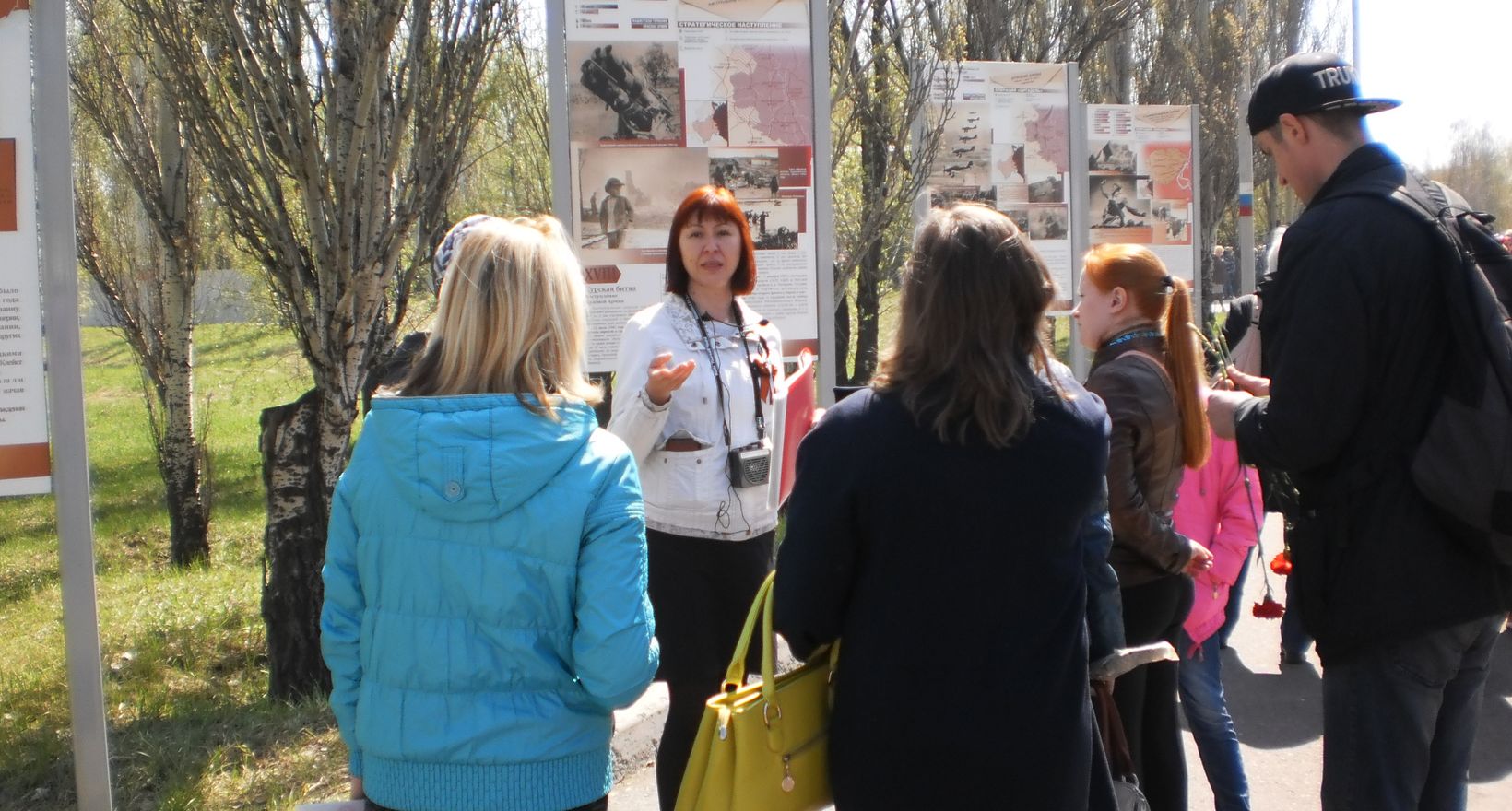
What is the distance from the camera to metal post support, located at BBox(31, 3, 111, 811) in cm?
338

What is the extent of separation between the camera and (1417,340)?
247 centimetres

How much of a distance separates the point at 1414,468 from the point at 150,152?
27.6 ft

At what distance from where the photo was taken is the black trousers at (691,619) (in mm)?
3498

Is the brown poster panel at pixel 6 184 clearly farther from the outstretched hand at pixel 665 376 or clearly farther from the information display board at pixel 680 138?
the information display board at pixel 680 138

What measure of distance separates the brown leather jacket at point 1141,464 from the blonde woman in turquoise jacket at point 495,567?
1.44 meters

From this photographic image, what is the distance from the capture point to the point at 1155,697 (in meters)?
3.42

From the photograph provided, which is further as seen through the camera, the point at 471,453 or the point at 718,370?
the point at 718,370

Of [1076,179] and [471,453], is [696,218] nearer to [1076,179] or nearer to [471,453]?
[471,453]

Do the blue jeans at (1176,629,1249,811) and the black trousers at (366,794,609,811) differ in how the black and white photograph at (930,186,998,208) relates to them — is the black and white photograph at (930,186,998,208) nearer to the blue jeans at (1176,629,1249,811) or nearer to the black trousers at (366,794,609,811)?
the blue jeans at (1176,629,1249,811)

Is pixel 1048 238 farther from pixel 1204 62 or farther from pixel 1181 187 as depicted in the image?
pixel 1204 62

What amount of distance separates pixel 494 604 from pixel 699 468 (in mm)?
1459

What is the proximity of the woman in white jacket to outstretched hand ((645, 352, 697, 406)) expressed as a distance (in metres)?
0.05

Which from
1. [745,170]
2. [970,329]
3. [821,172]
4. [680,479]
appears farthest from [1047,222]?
[970,329]

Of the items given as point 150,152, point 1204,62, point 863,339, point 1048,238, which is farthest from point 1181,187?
point 1204,62
